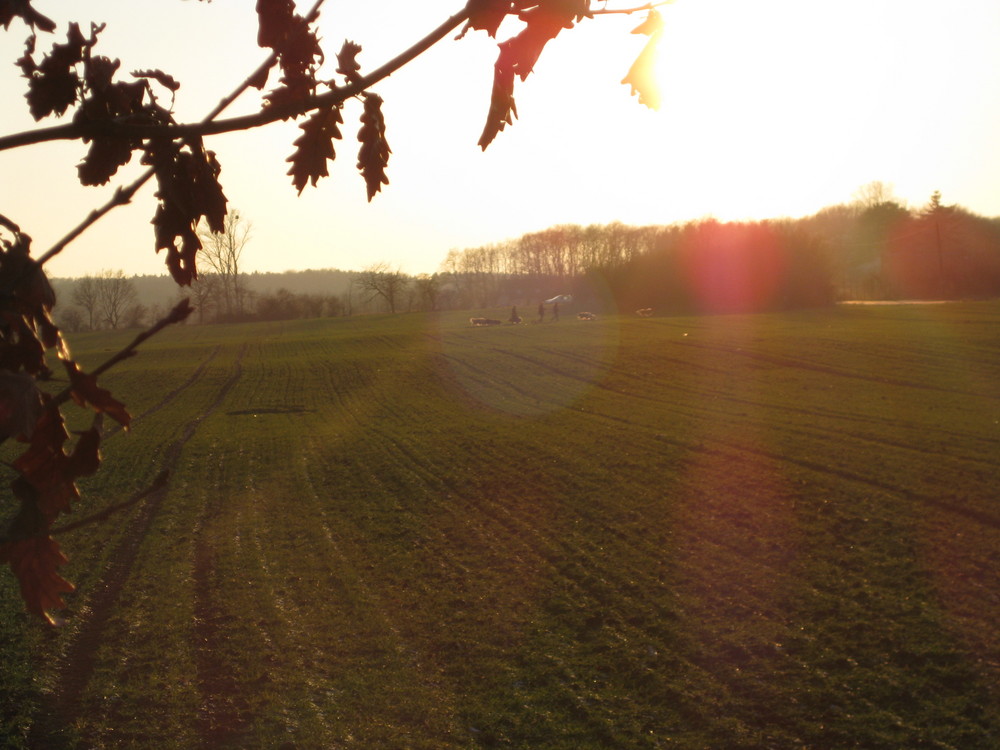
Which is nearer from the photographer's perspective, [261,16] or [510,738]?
[261,16]

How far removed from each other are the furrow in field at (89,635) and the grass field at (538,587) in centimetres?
3

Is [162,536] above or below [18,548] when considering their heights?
below

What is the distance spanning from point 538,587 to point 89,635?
186 inches

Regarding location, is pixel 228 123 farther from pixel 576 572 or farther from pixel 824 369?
pixel 824 369

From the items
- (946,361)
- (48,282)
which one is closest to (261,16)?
(48,282)

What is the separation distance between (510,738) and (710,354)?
36849 mm

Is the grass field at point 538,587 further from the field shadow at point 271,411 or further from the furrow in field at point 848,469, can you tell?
the field shadow at point 271,411

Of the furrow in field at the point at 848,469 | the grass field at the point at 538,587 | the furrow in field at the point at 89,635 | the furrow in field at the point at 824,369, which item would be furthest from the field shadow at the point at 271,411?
the furrow in field at the point at 824,369

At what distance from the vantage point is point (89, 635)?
10.0 m

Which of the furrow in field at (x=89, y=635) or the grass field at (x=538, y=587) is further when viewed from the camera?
the furrow in field at (x=89, y=635)

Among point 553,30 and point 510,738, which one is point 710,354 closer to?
point 510,738

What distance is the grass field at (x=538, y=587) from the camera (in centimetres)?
785

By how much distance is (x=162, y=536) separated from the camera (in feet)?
48.3

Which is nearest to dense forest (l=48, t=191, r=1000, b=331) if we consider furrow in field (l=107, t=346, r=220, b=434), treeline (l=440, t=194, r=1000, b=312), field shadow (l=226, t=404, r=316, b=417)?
treeline (l=440, t=194, r=1000, b=312)
